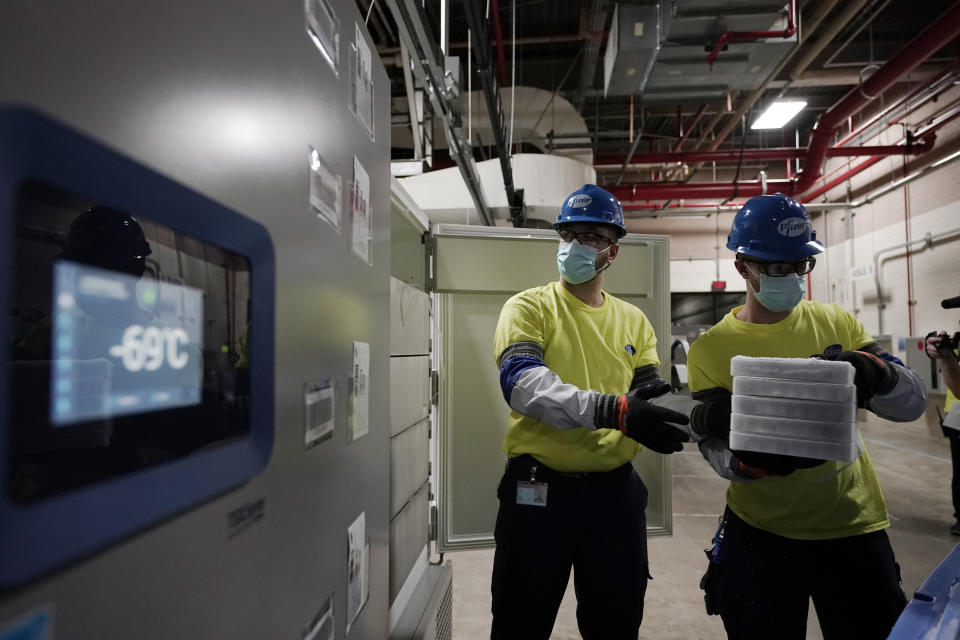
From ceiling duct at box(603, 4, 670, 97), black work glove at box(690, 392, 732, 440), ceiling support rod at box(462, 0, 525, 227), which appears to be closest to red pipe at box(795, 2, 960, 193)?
ceiling duct at box(603, 4, 670, 97)

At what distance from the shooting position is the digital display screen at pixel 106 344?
0.25 m

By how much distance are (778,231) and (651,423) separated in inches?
26.0

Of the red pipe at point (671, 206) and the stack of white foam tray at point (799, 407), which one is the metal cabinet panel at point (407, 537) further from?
the red pipe at point (671, 206)

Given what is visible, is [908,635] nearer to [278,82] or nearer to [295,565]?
[295,565]

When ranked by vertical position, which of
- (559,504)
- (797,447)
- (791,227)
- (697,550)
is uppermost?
(791,227)

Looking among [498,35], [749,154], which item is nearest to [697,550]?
[498,35]

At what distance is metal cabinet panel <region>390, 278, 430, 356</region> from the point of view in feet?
5.04

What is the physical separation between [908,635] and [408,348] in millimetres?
1424

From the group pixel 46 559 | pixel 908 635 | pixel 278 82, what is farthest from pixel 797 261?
pixel 46 559

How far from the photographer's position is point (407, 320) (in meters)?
1.73

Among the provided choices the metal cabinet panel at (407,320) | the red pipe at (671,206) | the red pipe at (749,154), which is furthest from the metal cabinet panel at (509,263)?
the red pipe at (671,206)

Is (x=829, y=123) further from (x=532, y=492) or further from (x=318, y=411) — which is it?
(x=318, y=411)

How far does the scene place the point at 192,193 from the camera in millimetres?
373

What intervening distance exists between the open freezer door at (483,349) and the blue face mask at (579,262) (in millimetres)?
865
